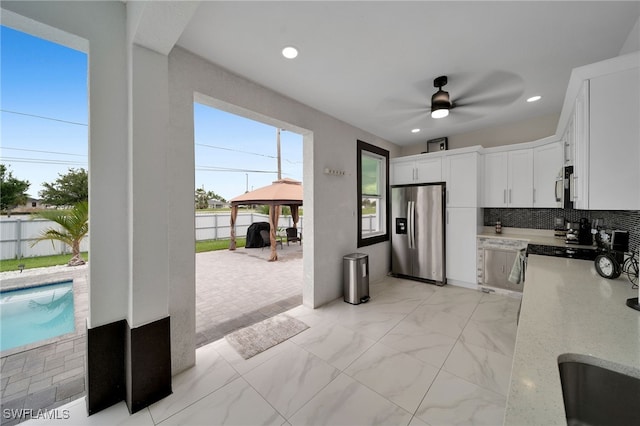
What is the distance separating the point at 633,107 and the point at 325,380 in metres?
2.65

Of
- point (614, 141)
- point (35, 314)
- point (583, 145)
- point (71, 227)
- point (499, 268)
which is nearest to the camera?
point (614, 141)

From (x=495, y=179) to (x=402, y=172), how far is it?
1494mm

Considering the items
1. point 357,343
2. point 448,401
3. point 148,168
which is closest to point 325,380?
point 357,343

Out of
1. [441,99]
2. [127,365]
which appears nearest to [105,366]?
[127,365]

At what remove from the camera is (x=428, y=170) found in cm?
416

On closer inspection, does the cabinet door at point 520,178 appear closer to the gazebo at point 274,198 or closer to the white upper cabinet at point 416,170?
the white upper cabinet at point 416,170

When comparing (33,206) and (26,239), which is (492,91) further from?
(26,239)

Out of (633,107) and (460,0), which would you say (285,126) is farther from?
(633,107)

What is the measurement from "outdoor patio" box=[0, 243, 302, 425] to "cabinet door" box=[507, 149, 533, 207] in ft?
12.5

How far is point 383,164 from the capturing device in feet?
14.9

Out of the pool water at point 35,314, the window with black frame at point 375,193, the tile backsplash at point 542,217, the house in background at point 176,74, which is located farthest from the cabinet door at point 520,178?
the pool water at point 35,314

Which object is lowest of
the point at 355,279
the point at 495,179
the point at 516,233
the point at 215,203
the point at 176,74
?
→ the point at 355,279

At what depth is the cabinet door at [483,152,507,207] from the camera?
372cm

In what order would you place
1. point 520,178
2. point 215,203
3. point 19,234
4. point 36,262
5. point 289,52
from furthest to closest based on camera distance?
point 215,203, point 36,262, point 19,234, point 520,178, point 289,52
